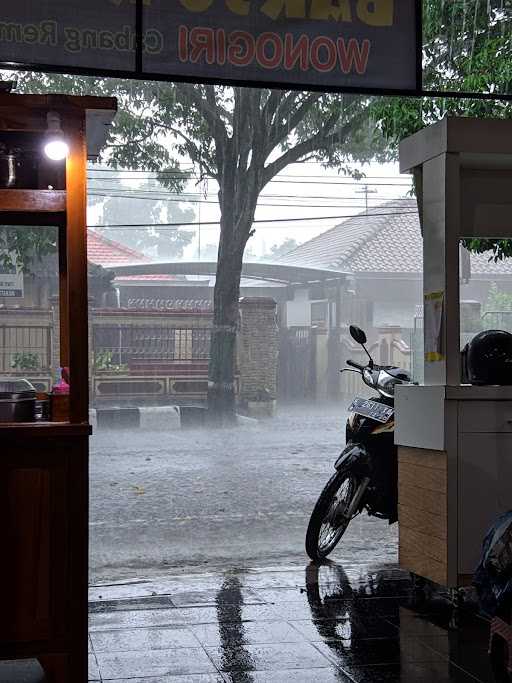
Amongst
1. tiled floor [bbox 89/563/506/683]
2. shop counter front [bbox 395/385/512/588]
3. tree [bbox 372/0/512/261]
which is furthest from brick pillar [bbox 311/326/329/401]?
shop counter front [bbox 395/385/512/588]

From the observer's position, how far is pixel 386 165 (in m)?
15.9

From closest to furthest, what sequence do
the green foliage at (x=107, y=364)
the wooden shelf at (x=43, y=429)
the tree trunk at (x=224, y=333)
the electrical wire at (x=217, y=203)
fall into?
the wooden shelf at (x=43, y=429)
the tree trunk at (x=224, y=333)
the electrical wire at (x=217, y=203)
the green foliage at (x=107, y=364)

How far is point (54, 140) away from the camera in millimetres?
3539

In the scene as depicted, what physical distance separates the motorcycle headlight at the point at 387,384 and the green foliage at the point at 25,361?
7.17 m

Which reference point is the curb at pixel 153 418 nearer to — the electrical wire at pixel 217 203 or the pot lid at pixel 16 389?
the electrical wire at pixel 217 203

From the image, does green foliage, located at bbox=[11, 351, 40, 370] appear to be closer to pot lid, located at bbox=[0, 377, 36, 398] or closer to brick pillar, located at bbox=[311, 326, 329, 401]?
brick pillar, located at bbox=[311, 326, 329, 401]

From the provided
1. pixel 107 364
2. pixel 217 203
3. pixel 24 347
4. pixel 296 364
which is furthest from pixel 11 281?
pixel 296 364

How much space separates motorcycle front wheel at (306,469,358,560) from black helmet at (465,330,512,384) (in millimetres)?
1217

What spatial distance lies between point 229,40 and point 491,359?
1.73 m

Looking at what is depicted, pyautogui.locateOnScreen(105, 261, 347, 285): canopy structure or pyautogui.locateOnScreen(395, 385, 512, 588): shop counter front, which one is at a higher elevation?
pyautogui.locateOnScreen(105, 261, 347, 285): canopy structure

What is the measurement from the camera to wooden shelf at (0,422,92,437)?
345 cm

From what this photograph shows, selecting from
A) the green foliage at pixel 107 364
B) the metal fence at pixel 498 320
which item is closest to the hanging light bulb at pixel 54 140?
the green foliage at pixel 107 364

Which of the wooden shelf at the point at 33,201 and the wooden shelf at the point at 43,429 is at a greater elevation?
the wooden shelf at the point at 33,201

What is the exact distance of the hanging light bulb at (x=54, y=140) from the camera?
3533 mm
